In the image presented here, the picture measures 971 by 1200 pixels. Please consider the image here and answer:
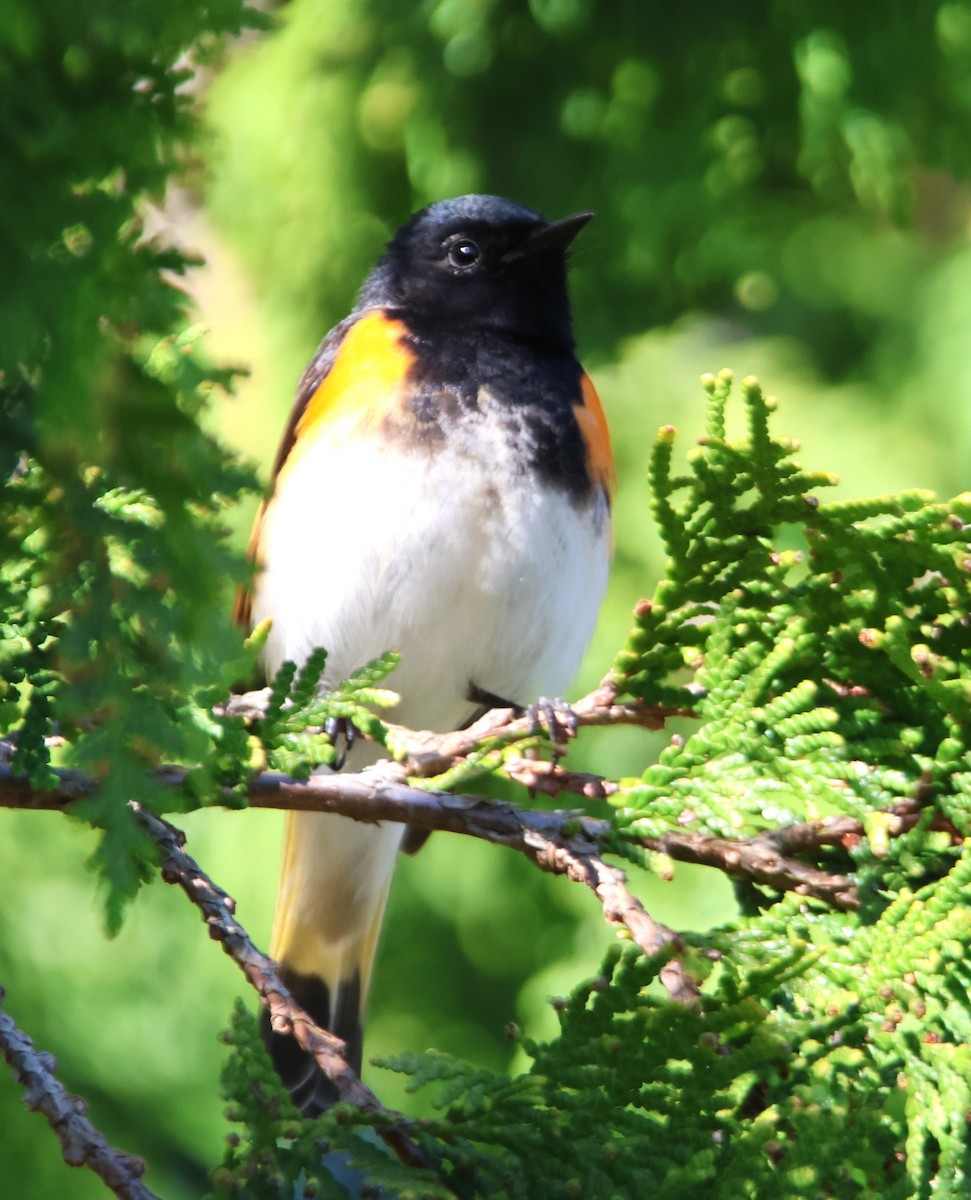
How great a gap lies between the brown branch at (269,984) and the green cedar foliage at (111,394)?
10.3 inches

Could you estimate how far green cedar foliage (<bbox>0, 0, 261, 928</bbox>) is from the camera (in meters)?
1.09

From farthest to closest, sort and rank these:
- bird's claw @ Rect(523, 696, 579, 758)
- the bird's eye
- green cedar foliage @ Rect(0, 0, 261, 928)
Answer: the bird's eye → bird's claw @ Rect(523, 696, 579, 758) → green cedar foliage @ Rect(0, 0, 261, 928)

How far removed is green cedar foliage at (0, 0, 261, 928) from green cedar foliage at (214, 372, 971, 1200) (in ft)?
1.31

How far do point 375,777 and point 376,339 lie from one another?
4.78ft

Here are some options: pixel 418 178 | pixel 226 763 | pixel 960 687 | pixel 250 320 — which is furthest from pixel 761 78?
pixel 226 763

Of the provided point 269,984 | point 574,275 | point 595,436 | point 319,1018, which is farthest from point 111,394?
point 574,275

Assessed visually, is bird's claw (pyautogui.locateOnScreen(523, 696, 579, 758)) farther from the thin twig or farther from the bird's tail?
the bird's tail

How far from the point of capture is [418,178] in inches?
171

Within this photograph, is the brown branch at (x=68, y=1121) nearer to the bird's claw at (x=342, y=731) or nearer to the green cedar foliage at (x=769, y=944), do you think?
the green cedar foliage at (x=769, y=944)

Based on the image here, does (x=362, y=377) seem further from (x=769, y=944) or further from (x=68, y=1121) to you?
(x=68, y=1121)

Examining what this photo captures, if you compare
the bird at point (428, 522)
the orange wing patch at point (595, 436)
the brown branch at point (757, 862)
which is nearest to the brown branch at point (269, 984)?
the brown branch at point (757, 862)

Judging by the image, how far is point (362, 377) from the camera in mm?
2916

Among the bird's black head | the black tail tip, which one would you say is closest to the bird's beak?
the bird's black head

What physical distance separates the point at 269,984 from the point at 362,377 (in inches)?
63.1
